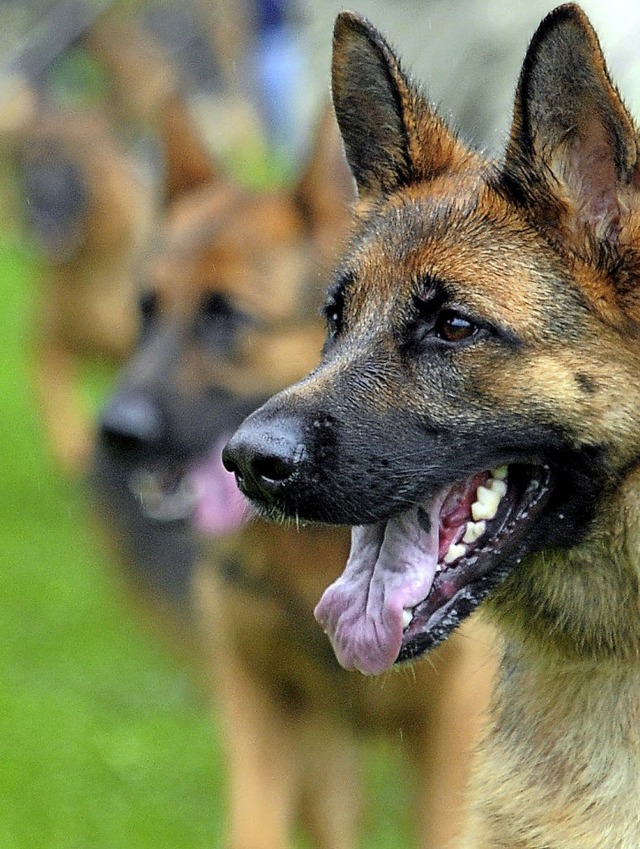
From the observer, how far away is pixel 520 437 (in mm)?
2939

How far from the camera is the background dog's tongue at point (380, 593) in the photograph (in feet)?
9.86

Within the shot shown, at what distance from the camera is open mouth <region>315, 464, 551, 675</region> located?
299 cm

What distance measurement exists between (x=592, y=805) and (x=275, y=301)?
2948 millimetres

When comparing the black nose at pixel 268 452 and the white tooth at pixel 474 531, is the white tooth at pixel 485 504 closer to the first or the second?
the white tooth at pixel 474 531

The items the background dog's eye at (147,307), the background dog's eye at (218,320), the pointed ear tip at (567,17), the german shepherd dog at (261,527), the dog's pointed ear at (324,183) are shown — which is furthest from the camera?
the background dog's eye at (147,307)

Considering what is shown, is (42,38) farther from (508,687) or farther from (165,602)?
(508,687)

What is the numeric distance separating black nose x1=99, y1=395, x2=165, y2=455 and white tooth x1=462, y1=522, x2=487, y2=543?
266cm

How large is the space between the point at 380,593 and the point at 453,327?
0.57 m

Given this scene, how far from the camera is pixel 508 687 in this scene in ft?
11.1

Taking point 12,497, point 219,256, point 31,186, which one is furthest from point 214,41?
point 219,256

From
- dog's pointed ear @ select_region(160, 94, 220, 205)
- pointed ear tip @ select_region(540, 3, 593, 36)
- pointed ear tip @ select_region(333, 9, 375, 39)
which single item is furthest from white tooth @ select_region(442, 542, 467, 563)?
dog's pointed ear @ select_region(160, 94, 220, 205)

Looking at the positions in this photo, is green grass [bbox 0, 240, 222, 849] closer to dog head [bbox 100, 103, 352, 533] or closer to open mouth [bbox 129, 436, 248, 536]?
open mouth [bbox 129, 436, 248, 536]

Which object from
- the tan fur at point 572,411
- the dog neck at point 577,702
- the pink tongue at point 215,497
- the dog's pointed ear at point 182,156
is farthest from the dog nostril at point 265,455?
the dog's pointed ear at point 182,156

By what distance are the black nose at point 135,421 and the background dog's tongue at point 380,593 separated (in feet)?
8.03
